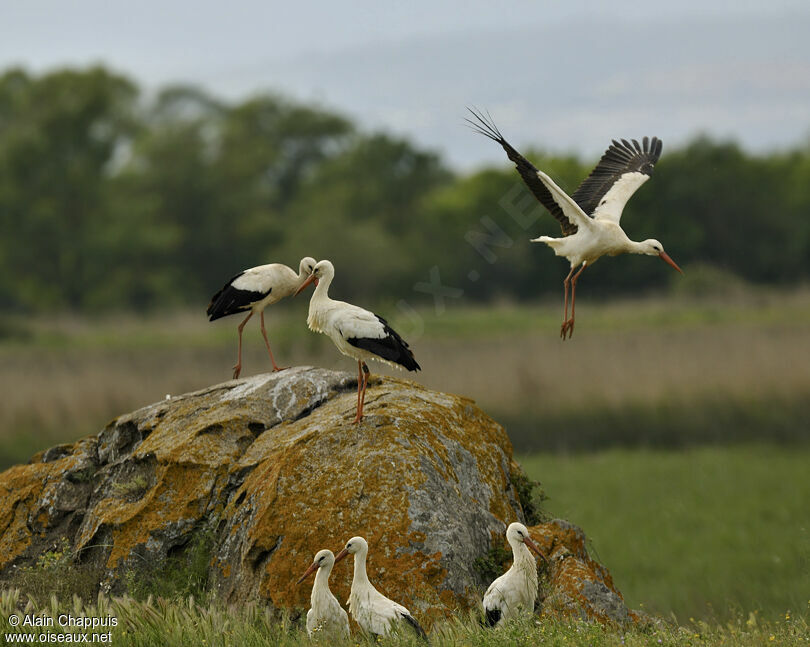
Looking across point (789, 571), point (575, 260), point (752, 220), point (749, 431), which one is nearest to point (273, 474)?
point (575, 260)

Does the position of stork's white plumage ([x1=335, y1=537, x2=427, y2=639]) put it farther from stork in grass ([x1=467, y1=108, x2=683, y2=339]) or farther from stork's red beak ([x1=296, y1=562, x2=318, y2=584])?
stork in grass ([x1=467, y1=108, x2=683, y2=339])

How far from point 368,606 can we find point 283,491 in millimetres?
1272

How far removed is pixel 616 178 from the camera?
1008 centimetres

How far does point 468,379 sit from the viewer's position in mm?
21766

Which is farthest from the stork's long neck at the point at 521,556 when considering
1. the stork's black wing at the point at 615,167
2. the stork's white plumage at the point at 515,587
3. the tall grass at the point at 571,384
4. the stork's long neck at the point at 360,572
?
the tall grass at the point at 571,384

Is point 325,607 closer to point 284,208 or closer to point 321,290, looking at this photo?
point 321,290

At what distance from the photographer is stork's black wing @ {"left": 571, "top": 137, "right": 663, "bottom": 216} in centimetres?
1000

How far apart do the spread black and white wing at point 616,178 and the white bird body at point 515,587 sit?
9.00 feet

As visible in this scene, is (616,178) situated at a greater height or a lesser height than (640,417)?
greater

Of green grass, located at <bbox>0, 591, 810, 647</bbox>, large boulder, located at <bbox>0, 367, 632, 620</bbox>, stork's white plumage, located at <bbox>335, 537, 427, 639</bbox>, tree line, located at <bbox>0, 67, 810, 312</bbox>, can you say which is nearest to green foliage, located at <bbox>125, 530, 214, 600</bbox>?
large boulder, located at <bbox>0, 367, 632, 620</bbox>

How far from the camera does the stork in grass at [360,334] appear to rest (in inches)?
337

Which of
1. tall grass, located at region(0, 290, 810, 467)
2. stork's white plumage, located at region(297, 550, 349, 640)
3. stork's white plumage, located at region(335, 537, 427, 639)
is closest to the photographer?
stork's white plumage, located at region(335, 537, 427, 639)

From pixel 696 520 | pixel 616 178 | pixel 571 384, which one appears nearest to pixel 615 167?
pixel 616 178

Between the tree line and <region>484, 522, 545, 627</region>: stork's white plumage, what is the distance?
81.8ft
